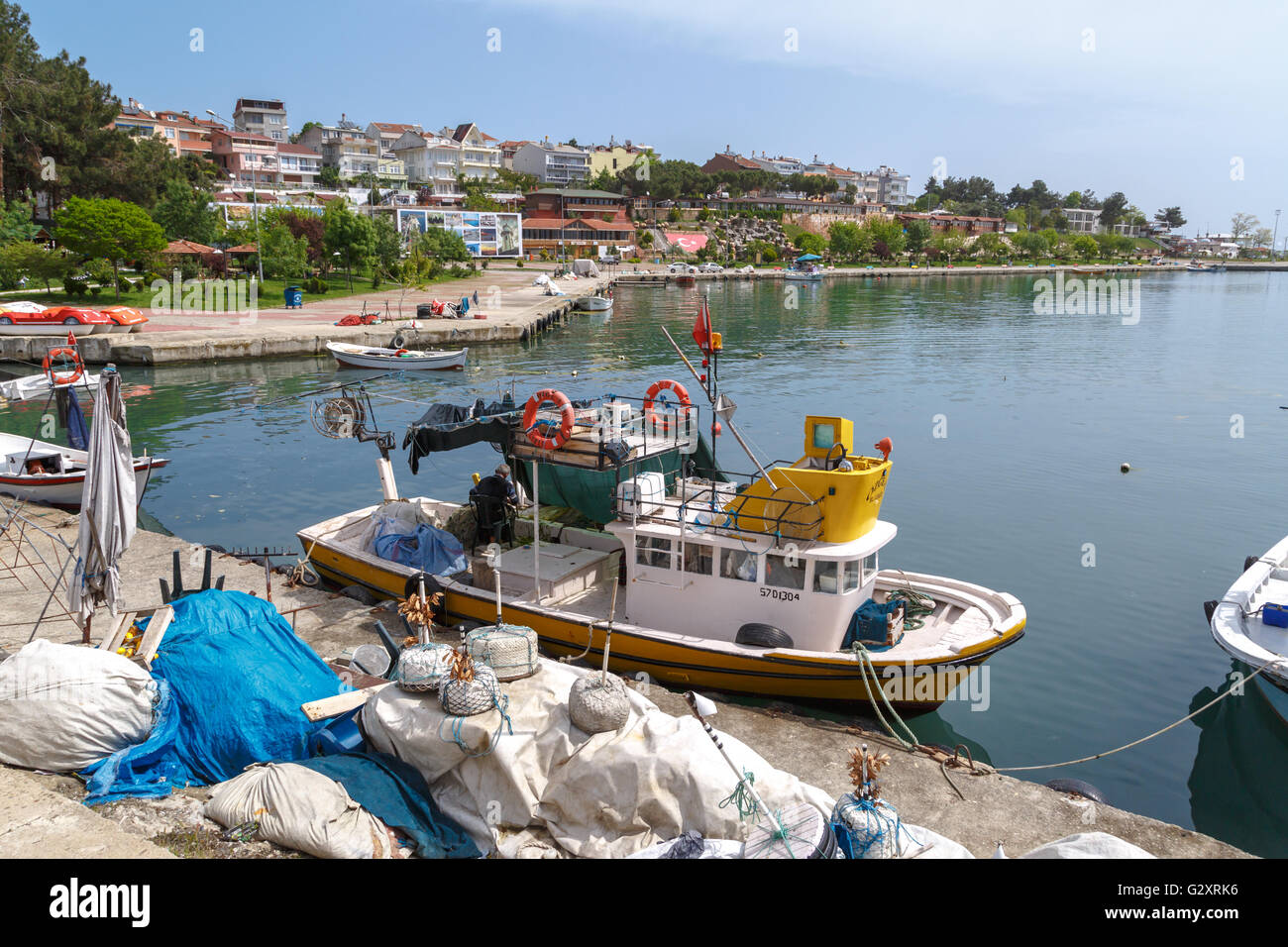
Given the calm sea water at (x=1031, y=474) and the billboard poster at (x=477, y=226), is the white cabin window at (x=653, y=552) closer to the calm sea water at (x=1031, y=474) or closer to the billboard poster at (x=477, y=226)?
the calm sea water at (x=1031, y=474)

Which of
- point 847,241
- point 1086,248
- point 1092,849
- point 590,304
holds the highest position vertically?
point 1086,248

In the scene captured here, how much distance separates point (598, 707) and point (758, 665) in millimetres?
4226

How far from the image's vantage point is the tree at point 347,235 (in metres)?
66.9

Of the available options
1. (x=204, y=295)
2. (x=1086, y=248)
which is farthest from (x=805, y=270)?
(x=204, y=295)

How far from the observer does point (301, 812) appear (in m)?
7.18

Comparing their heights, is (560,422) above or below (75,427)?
above

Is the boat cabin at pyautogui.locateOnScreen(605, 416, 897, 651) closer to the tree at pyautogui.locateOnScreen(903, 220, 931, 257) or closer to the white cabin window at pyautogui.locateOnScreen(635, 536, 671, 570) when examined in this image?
the white cabin window at pyautogui.locateOnScreen(635, 536, 671, 570)

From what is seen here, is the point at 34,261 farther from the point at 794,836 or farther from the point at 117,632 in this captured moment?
the point at 794,836

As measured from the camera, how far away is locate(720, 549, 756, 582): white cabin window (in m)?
12.0

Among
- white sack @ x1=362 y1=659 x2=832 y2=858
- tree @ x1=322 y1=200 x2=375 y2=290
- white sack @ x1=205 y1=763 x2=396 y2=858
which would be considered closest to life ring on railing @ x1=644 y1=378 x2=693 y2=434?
white sack @ x1=362 y1=659 x2=832 y2=858

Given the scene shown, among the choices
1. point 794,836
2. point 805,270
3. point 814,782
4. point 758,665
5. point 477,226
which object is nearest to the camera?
point 794,836

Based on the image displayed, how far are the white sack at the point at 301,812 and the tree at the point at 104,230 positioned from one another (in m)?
53.0

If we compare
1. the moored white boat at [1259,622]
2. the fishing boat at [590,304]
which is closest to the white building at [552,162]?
the fishing boat at [590,304]
